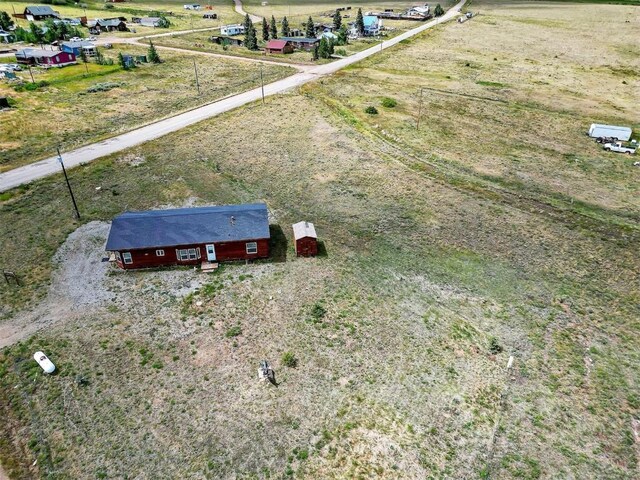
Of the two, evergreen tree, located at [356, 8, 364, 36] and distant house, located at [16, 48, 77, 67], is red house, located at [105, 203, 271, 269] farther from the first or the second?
evergreen tree, located at [356, 8, 364, 36]

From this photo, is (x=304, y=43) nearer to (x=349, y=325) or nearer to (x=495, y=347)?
(x=349, y=325)

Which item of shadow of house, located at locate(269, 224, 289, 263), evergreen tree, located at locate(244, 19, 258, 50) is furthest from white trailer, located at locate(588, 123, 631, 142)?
evergreen tree, located at locate(244, 19, 258, 50)

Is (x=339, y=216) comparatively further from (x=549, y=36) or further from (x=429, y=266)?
(x=549, y=36)

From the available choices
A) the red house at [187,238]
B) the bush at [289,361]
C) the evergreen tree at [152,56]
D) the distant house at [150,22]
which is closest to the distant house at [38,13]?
the distant house at [150,22]

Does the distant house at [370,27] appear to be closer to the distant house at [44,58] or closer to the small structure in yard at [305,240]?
the distant house at [44,58]

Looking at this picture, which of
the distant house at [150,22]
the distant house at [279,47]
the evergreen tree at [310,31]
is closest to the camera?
the distant house at [279,47]

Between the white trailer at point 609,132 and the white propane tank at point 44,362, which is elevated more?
the white trailer at point 609,132
